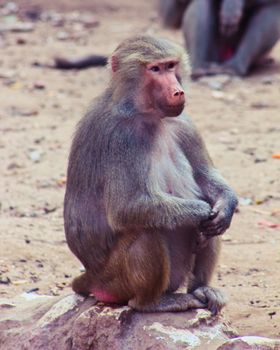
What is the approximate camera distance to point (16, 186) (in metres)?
6.66

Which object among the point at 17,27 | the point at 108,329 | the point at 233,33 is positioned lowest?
the point at 17,27

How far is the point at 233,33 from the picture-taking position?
10227 millimetres

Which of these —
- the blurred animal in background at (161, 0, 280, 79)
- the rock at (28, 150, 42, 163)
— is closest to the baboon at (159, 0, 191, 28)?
the blurred animal in background at (161, 0, 280, 79)

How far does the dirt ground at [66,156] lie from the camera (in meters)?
5.13

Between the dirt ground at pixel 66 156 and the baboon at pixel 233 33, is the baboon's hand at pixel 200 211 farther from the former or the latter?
the baboon at pixel 233 33

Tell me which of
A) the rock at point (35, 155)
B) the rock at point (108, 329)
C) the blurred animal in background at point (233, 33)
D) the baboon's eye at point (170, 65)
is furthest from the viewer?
the blurred animal in background at point (233, 33)

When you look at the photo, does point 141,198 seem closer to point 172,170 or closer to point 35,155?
point 172,170

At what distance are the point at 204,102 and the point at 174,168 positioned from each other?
4937mm

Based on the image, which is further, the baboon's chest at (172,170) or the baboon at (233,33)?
the baboon at (233,33)

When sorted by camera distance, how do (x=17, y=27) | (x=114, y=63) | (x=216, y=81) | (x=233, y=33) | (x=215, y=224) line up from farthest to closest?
(x=17, y=27)
(x=233, y=33)
(x=216, y=81)
(x=114, y=63)
(x=215, y=224)

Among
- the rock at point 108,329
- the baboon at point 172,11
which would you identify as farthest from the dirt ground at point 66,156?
the baboon at point 172,11

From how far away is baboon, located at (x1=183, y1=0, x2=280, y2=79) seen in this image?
10266 millimetres

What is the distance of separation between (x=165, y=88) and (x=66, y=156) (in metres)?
3.38

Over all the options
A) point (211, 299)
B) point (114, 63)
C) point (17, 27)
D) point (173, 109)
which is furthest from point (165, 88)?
point (17, 27)
